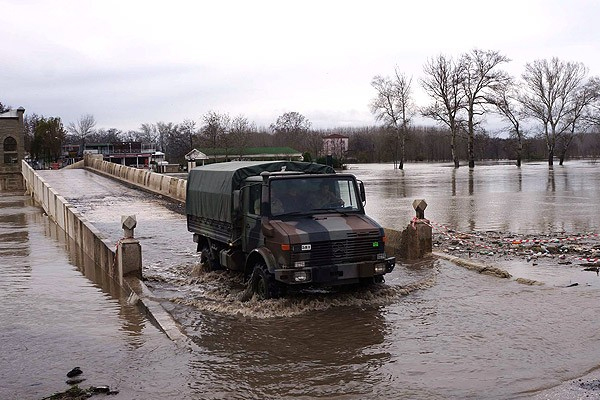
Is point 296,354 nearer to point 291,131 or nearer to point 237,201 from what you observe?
point 237,201

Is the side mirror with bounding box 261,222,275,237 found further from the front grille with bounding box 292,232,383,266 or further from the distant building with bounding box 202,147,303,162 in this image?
the distant building with bounding box 202,147,303,162

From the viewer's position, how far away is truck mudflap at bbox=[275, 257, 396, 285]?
37.8 ft

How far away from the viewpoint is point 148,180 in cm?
4012

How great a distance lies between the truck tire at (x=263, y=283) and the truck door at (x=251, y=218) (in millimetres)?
470

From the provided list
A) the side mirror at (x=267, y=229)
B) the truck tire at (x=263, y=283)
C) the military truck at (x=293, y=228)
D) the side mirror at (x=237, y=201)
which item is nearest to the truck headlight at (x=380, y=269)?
the military truck at (x=293, y=228)

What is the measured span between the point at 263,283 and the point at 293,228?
1154 millimetres

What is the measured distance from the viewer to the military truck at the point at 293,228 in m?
11.7

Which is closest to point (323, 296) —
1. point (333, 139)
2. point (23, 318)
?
point (23, 318)

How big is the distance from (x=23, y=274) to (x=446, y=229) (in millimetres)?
12673

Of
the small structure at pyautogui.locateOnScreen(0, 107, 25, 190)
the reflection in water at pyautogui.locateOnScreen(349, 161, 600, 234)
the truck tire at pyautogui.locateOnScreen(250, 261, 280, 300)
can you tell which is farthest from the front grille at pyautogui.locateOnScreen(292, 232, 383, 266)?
the small structure at pyautogui.locateOnScreen(0, 107, 25, 190)

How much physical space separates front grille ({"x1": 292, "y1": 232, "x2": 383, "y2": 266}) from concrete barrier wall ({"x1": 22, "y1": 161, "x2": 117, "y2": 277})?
6322 millimetres

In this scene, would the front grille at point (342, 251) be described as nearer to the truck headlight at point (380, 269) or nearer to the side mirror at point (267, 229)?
the truck headlight at point (380, 269)

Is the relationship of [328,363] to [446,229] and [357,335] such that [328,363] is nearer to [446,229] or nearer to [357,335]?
[357,335]

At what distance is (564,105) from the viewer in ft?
279
